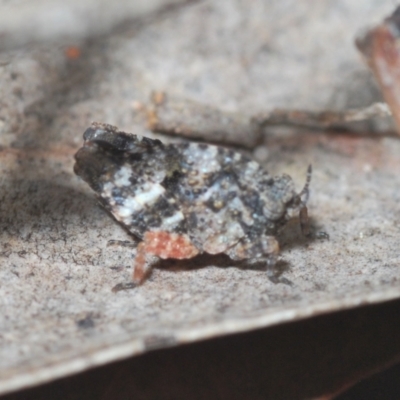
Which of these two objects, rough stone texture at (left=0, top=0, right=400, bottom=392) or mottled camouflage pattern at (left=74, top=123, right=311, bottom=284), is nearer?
rough stone texture at (left=0, top=0, right=400, bottom=392)

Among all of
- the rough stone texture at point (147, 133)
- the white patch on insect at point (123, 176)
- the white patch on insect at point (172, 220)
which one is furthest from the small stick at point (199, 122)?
the white patch on insect at point (172, 220)

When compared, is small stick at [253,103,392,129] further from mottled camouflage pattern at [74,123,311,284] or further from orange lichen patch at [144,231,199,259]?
orange lichen patch at [144,231,199,259]

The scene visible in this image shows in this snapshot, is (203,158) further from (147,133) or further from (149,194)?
(147,133)

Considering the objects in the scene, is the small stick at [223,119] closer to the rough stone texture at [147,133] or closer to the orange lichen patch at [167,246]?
the rough stone texture at [147,133]

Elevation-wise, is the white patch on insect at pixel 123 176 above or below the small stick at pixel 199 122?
below

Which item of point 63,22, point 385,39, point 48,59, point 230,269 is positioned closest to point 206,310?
point 230,269

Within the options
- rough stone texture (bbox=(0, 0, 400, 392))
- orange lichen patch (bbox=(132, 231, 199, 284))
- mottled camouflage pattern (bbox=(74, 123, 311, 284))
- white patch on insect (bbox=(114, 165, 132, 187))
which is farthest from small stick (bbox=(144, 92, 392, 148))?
orange lichen patch (bbox=(132, 231, 199, 284))
